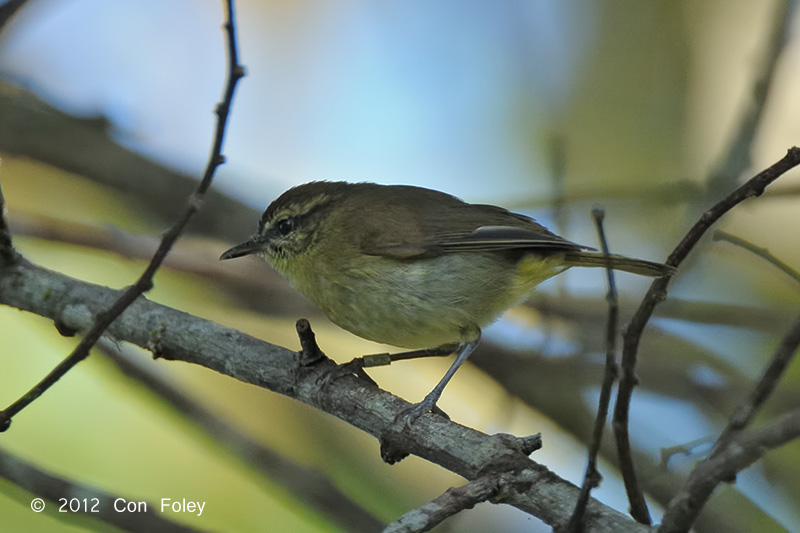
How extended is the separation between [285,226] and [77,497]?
78.1 inches

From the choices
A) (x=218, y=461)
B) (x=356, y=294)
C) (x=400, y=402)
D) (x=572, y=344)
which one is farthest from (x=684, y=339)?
(x=218, y=461)

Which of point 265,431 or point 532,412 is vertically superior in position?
point 532,412

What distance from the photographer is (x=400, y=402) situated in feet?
10.3

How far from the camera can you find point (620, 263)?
12.9 ft

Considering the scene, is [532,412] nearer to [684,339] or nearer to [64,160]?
[684,339]

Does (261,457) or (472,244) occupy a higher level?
(472,244)

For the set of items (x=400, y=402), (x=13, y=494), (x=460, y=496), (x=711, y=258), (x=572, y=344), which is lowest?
(x=13, y=494)

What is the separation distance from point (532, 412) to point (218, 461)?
2.28 m

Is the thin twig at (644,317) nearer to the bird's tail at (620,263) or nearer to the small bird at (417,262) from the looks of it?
the bird's tail at (620,263)

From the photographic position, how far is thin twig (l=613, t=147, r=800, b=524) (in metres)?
2.28

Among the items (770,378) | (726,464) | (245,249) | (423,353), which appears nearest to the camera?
(726,464)

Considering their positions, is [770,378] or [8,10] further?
[8,10]

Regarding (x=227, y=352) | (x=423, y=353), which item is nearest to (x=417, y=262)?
(x=423, y=353)

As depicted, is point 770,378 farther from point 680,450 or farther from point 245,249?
point 245,249
